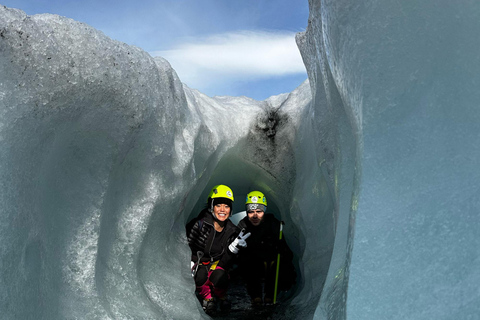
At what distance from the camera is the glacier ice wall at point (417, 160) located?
6.44 ft

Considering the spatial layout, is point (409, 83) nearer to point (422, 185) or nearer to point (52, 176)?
point (422, 185)

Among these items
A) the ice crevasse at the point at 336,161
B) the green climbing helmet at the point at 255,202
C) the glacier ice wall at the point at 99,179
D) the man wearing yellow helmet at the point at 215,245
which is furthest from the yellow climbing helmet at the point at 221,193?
the ice crevasse at the point at 336,161

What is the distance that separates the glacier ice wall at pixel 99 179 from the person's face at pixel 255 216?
45 centimetres

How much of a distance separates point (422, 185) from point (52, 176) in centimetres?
179

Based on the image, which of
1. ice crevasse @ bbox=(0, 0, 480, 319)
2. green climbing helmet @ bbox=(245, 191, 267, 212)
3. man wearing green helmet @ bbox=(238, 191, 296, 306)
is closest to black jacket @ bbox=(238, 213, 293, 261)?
man wearing green helmet @ bbox=(238, 191, 296, 306)

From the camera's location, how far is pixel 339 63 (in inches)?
91.1

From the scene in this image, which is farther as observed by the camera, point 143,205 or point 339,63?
point 143,205

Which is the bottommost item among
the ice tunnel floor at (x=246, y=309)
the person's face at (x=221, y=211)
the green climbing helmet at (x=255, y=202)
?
the ice tunnel floor at (x=246, y=309)

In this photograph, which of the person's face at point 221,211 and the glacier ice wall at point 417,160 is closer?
the glacier ice wall at point 417,160

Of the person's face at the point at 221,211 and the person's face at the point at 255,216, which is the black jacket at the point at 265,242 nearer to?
the person's face at the point at 255,216

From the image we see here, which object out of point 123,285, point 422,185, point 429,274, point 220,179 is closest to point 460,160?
point 422,185

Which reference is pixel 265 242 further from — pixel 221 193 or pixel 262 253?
pixel 221 193

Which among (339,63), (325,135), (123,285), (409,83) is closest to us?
(409,83)

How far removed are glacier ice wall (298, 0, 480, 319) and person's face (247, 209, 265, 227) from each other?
2.59 m
